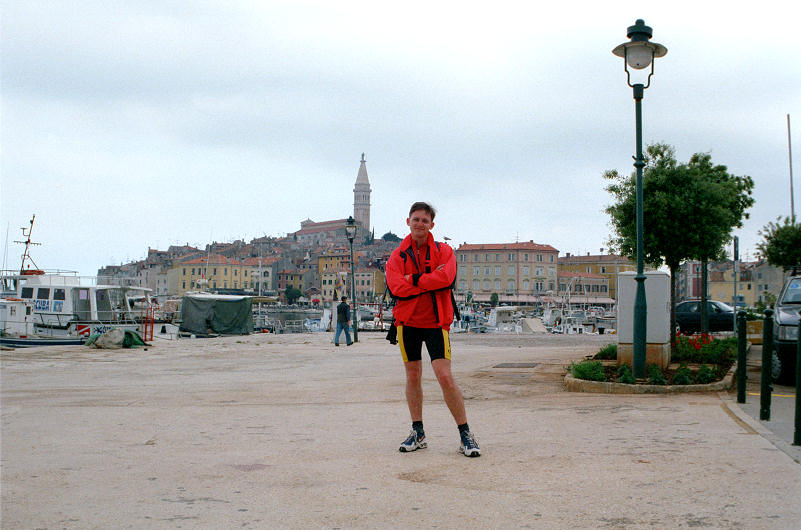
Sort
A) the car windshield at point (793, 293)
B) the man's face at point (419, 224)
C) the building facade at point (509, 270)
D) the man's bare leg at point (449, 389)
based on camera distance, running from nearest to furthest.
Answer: the man's bare leg at point (449, 389) < the man's face at point (419, 224) < the car windshield at point (793, 293) < the building facade at point (509, 270)

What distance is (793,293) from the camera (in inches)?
444

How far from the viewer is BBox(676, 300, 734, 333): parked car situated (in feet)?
98.9

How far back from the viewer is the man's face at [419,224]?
5.49 meters

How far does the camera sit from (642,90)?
10180 millimetres

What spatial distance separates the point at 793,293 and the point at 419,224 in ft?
27.1

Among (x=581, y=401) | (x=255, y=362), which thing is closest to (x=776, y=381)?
(x=581, y=401)

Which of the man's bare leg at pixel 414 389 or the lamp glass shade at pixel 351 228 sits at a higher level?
the lamp glass shade at pixel 351 228

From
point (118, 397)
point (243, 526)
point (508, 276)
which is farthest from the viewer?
point (508, 276)

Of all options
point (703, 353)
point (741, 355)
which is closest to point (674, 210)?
point (703, 353)

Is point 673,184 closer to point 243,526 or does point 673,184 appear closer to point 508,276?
point 243,526

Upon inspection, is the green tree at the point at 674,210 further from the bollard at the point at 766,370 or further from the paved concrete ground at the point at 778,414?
the bollard at the point at 766,370

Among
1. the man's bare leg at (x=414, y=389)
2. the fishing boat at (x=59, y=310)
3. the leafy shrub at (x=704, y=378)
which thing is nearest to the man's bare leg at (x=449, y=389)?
the man's bare leg at (x=414, y=389)

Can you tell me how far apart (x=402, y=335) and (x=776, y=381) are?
7491mm

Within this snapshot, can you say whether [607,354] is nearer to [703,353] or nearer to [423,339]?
[703,353]
